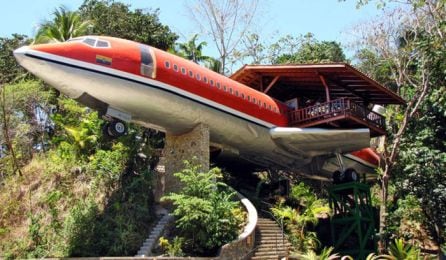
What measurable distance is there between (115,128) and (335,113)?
10683 mm

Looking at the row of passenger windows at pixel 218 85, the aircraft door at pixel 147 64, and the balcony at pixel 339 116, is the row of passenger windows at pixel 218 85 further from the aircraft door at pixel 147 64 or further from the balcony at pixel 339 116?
the balcony at pixel 339 116

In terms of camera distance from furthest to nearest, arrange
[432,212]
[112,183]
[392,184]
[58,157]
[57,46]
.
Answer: [392,184] → [432,212] → [58,157] → [112,183] → [57,46]

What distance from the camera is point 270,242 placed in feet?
71.1

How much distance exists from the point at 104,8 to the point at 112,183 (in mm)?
18239

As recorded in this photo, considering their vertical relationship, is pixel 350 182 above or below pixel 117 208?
above

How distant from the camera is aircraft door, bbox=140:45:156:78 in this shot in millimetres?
19739

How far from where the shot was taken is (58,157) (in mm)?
23891

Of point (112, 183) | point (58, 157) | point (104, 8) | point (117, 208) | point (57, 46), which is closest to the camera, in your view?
point (57, 46)

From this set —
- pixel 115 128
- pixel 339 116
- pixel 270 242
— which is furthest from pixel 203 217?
pixel 339 116

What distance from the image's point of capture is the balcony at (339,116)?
A: 80.9ft

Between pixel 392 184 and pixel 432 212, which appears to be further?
pixel 392 184

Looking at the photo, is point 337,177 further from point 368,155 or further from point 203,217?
point 203,217

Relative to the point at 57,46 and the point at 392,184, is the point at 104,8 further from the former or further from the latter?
the point at 392,184

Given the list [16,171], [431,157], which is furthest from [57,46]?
[431,157]
